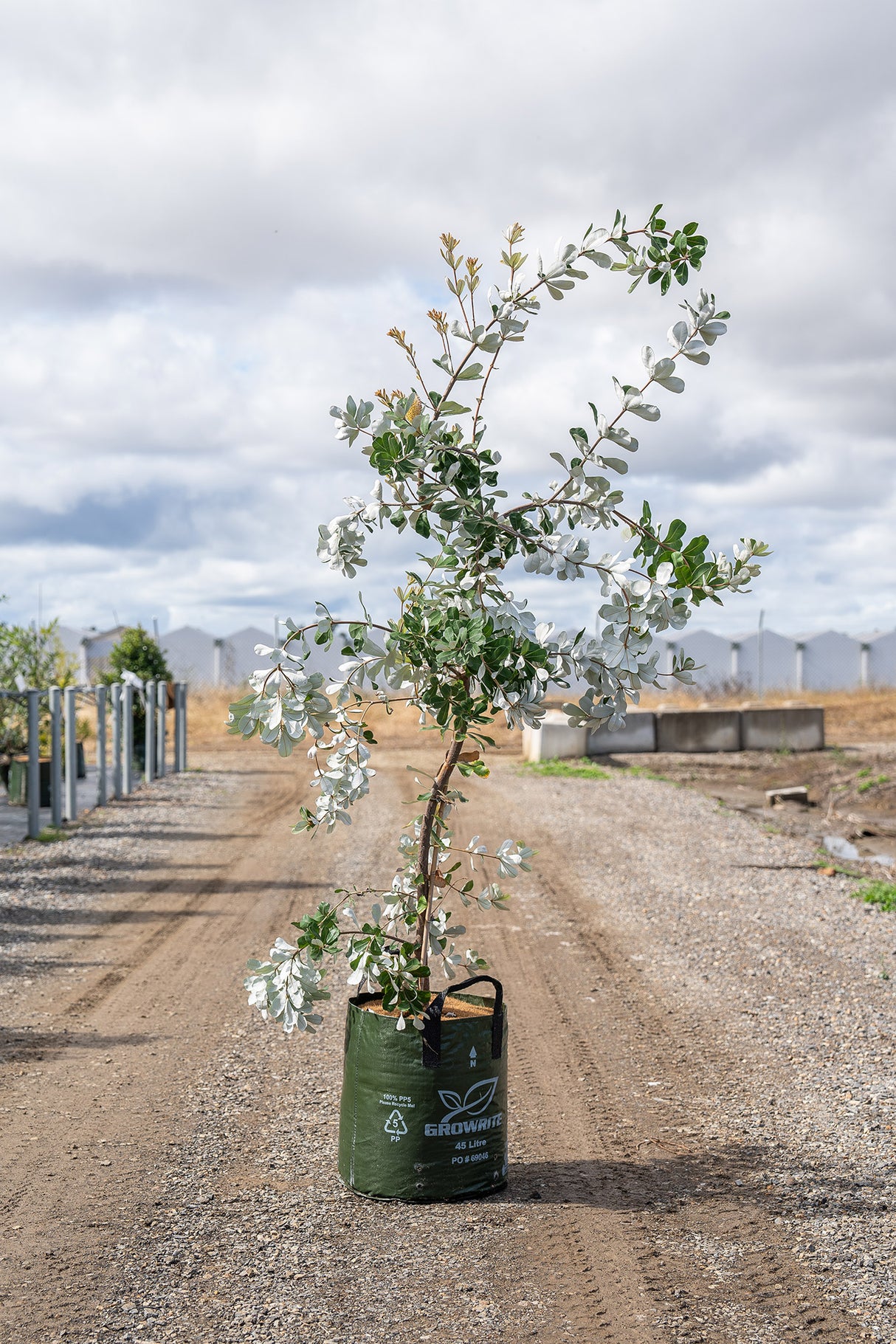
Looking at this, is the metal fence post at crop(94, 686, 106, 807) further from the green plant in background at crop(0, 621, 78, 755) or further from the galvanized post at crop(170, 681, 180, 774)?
the galvanized post at crop(170, 681, 180, 774)

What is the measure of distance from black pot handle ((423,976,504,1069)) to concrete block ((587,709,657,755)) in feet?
56.2

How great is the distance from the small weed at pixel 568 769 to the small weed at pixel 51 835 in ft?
26.5

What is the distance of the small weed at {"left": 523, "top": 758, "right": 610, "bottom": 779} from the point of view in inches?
688

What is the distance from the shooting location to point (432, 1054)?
342 cm

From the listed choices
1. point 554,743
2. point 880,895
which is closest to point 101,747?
point 554,743

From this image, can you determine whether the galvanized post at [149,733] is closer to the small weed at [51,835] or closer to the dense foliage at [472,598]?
the small weed at [51,835]

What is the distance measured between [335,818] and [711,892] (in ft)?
19.6

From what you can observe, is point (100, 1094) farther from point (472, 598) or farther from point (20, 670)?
point (20, 670)

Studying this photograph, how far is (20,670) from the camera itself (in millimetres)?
13672

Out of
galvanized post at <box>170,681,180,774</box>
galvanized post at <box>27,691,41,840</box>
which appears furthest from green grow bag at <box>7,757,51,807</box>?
galvanized post at <box>170,681,180,774</box>

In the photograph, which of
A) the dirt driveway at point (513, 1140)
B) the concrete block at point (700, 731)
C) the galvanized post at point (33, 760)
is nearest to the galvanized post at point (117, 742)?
the galvanized post at point (33, 760)

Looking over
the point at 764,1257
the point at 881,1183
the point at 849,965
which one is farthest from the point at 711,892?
the point at 764,1257

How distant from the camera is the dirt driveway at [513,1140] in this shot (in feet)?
9.72

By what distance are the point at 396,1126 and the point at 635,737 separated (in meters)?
17.9
